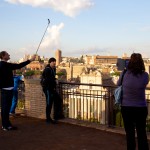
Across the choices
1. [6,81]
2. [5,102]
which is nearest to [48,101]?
[5,102]

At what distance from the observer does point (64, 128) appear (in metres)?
8.57

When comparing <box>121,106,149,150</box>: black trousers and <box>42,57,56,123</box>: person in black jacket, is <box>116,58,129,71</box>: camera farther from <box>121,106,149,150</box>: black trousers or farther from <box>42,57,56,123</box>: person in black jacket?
<box>42,57,56,123</box>: person in black jacket

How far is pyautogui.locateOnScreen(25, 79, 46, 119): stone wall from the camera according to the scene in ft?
32.1

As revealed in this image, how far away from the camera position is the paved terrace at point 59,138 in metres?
6.97

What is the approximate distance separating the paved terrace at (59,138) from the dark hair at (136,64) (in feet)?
6.87

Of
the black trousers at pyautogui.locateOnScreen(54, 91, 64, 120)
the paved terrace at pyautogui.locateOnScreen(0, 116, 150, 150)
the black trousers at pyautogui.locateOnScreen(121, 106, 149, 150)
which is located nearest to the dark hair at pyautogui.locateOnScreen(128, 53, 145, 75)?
the black trousers at pyautogui.locateOnScreen(121, 106, 149, 150)

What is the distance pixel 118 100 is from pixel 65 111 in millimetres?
4431

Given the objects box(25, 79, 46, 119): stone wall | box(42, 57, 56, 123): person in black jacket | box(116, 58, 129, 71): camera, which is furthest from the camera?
box(25, 79, 46, 119): stone wall

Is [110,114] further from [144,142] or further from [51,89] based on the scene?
[144,142]

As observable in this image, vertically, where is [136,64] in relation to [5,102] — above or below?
above

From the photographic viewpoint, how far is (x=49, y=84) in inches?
348

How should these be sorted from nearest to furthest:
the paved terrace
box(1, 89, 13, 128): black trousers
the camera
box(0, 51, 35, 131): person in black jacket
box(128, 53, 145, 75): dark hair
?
box(128, 53, 145, 75): dark hair, the camera, the paved terrace, box(0, 51, 35, 131): person in black jacket, box(1, 89, 13, 128): black trousers

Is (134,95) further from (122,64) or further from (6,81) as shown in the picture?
(6,81)

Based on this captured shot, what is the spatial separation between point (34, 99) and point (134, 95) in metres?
4.98
